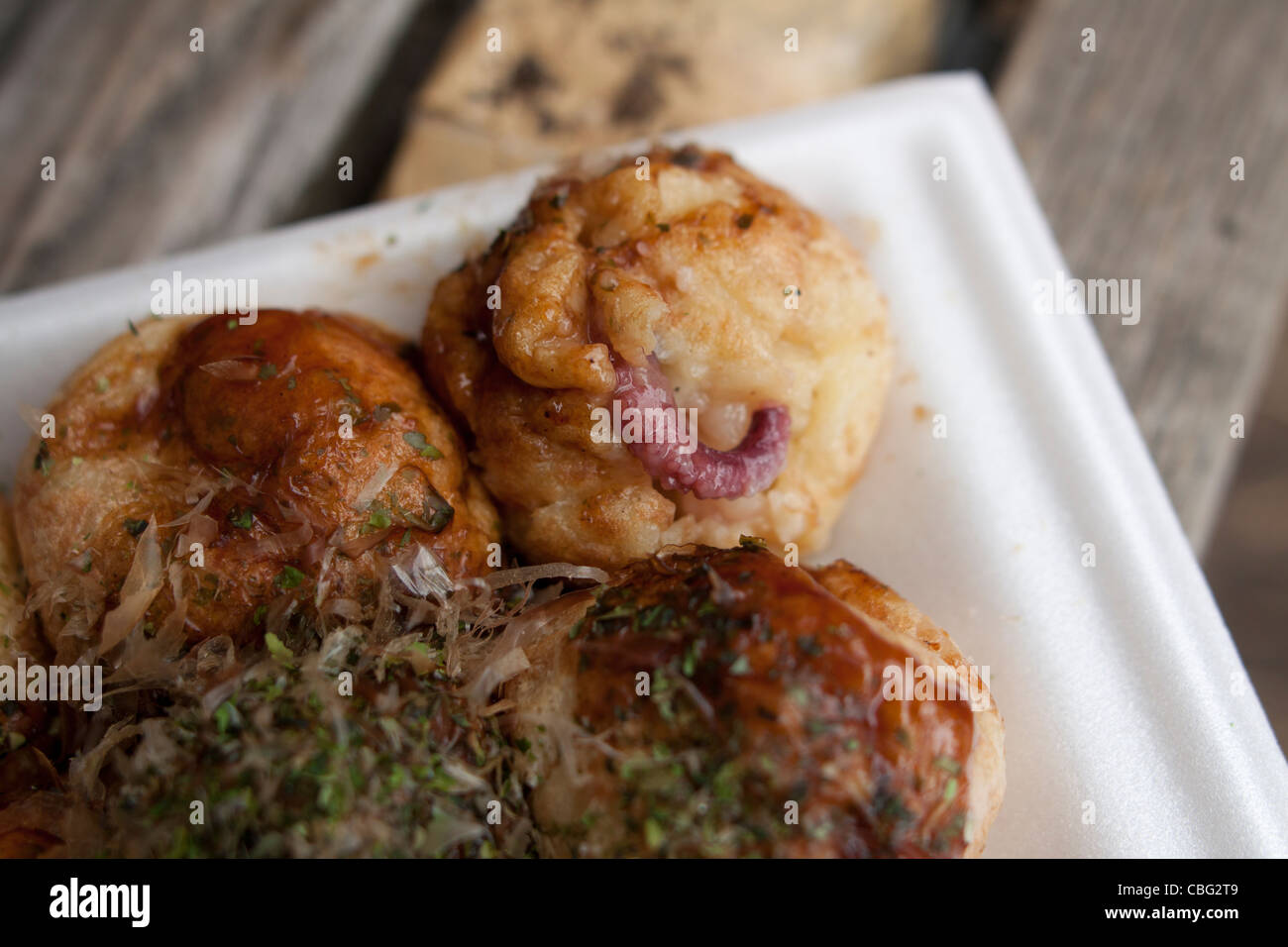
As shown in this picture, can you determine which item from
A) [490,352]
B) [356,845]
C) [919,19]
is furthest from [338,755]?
[919,19]

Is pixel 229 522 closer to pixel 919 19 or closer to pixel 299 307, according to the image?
pixel 299 307

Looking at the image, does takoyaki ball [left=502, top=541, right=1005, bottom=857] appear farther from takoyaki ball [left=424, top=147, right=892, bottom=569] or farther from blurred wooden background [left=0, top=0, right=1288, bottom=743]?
blurred wooden background [left=0, top=0, right=1288, bottom=743]

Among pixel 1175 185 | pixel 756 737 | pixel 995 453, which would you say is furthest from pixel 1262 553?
pixel 756 737

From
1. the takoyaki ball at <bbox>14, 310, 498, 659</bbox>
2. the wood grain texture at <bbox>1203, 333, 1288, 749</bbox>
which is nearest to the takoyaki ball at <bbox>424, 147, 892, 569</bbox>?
the takoyaki ball at <bbox>14, 310, 498, 659</bbox>

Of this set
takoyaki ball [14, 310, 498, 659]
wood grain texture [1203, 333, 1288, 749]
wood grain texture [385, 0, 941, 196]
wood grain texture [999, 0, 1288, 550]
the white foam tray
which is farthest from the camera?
wood grain texture [1203, 333, 1288, 749]

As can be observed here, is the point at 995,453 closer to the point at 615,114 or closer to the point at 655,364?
the point at 655,364

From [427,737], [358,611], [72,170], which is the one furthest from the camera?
[72,170]

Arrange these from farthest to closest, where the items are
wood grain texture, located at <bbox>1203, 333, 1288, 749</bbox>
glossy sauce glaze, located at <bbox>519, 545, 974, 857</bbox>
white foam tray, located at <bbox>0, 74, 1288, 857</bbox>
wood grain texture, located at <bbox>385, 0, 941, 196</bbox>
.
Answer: wood grain texture, located at <bbox>1203, 333, 1288, 749</bbox>, wood grain texture, located at <bbox>385, 0, 941, 196</bbox>, white foam tray, located at <bbox>0, 74, 1288, 857</bbox>, glossy sauce glaze, located at <bbox>519, 545, 974, 857</bbox>
